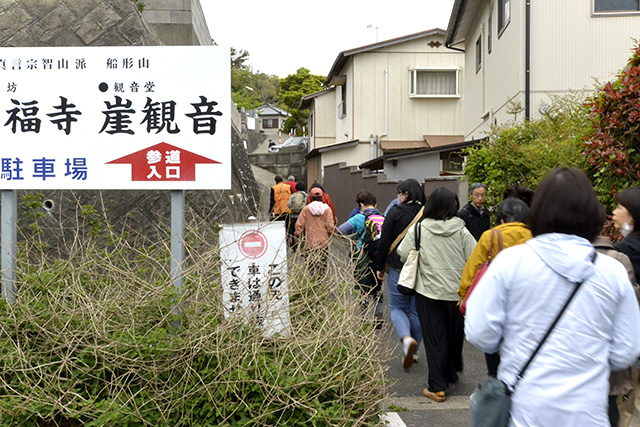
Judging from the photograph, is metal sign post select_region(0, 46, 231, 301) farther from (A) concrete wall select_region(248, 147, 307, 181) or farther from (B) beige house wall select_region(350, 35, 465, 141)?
(A) concrete wall select_region(248, 147, 307, 181)

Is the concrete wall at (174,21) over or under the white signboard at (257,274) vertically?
over

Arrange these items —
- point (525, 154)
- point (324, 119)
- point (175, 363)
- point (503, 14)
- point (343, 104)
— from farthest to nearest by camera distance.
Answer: point (324, 119) < point (343, 104) < point (503, 14) < point (525, 154) < point (175, 363)

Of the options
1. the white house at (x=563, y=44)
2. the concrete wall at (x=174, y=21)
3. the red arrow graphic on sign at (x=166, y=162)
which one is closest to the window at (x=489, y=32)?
the white house at (x=563, y=44)

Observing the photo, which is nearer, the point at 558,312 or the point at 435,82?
the point at 558,312

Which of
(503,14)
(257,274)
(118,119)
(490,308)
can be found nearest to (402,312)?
(257,274)

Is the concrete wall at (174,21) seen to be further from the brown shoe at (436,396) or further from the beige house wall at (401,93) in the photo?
the beige house wall at (401,93)

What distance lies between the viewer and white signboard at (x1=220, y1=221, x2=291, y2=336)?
4.49 metres

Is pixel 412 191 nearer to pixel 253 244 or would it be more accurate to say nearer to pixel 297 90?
pixel 253 244

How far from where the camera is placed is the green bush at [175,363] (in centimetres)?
387

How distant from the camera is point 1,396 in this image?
3.96 metres

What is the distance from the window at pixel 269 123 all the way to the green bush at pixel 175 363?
66613 millimetres

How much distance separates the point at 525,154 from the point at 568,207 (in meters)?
6.54

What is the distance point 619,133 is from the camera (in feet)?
19.5

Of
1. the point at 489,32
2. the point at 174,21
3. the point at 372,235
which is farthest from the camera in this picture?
the point at 489,32
